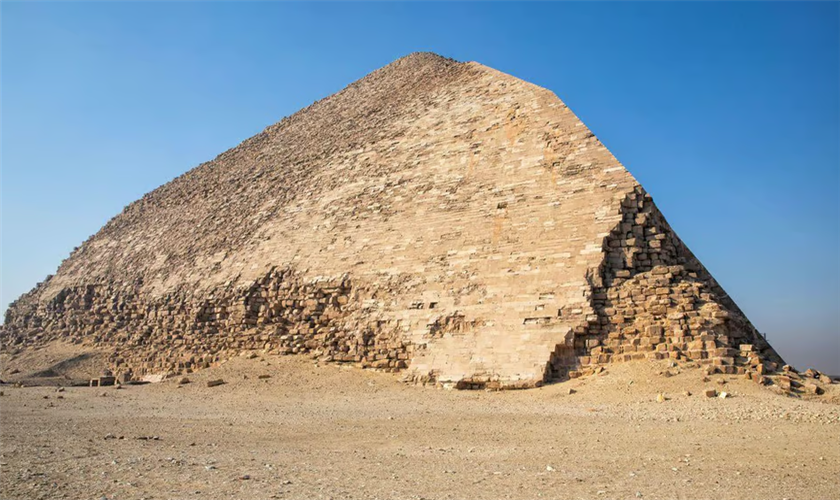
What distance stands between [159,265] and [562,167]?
1381 centimetres

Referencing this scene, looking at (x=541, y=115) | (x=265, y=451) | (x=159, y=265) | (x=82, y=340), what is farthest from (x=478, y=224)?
(x=82, y=340)

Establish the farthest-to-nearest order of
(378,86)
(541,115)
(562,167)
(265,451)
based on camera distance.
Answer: (378,86) → (541,115) → (562,167) → (265,451)

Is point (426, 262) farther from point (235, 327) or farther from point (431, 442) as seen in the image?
point (431, 442)

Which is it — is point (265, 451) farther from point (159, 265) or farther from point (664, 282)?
point (159, 265)

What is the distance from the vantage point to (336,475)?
5.12 m

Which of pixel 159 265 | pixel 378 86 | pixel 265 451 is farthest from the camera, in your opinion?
pixel 378 86

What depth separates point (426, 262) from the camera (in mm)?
13742

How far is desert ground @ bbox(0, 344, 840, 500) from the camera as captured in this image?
4.72m

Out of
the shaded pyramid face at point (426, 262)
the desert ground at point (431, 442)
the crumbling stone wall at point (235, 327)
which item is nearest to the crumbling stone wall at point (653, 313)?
the shaded pyramid face at point (426, 262)

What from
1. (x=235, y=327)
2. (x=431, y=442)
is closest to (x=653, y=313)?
(x=431, y=442)

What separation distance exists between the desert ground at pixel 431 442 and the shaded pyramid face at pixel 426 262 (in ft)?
3.03

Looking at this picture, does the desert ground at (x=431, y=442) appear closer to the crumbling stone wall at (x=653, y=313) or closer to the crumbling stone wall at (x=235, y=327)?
the crumbling stone wall at (x=653, y=313)

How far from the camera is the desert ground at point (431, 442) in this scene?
15.5 ft

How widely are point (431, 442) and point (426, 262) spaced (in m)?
6.94
